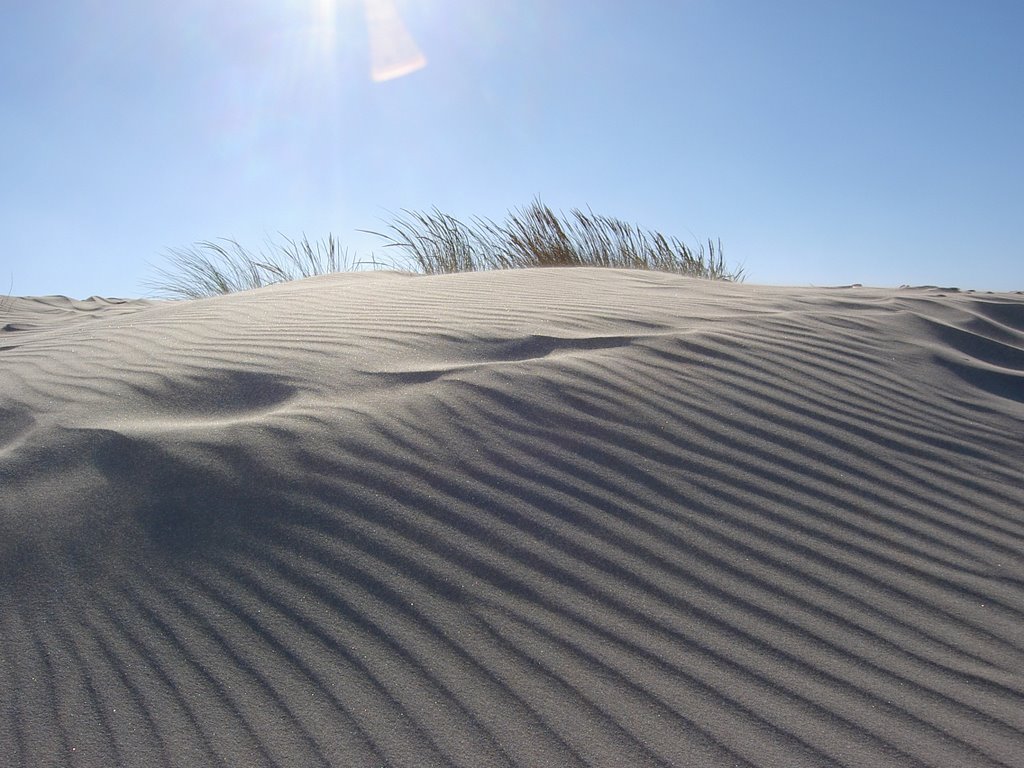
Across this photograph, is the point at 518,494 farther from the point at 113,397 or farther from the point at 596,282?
the point at 596,282

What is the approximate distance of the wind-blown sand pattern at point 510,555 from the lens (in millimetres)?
1759

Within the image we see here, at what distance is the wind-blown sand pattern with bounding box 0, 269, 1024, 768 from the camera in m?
1.76

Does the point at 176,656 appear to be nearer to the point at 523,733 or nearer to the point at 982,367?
the point at 523,733

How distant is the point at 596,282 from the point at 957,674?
3.58 metres

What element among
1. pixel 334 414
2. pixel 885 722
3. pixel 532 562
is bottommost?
pixel 885 722

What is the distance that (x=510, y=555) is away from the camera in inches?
87.4

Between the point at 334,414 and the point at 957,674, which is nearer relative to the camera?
the point at 957,674

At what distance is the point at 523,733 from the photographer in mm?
1725

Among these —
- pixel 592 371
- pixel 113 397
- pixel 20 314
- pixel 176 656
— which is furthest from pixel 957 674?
pixel 20 314

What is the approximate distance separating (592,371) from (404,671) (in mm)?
1573

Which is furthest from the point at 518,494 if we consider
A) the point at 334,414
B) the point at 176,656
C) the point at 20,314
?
the point at 20,314

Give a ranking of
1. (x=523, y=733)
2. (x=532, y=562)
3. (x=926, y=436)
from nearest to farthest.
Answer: (x=523, y=733)
(x=532, y=562)
(x=926, y=436)

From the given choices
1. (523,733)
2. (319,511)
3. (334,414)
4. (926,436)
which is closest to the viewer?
(523,733)

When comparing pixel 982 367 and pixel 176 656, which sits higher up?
pixel 982 367
